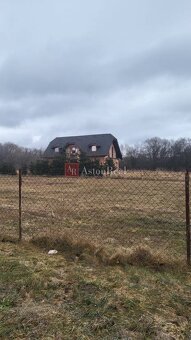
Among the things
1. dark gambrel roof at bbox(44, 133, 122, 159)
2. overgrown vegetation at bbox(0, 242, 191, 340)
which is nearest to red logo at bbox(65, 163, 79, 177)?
overgrown vegetation at bbox(0, 242, 191, 340)

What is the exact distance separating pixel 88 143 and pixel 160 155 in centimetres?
3376

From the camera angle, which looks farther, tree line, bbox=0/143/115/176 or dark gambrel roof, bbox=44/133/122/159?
dark gambrel roof, bbox=44/133/122/159

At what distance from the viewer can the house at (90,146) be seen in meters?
61.2

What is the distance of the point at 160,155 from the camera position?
303ft

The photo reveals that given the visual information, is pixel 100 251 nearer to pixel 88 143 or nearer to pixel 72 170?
pixel 72 170

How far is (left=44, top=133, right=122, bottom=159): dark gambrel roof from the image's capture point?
61.7 m

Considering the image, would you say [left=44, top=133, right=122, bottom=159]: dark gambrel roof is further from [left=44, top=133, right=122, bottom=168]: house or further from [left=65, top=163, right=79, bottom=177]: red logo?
[left=65, top=163, right=79, bottom=177]: red logo

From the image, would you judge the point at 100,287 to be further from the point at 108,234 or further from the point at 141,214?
the point at 141,214

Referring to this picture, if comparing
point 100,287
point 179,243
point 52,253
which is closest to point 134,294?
point 100,287

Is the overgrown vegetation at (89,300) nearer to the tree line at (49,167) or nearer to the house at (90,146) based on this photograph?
the tree line at (49,167)

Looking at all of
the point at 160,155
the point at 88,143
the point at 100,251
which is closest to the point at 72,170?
the point at 100,251

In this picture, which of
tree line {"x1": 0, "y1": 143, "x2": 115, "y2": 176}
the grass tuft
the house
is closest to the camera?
the grass tuft

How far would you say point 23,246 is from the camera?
5.88 metres

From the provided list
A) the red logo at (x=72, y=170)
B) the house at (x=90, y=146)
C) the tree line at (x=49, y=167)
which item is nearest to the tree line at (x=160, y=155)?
the house at (x=90, y=146)
